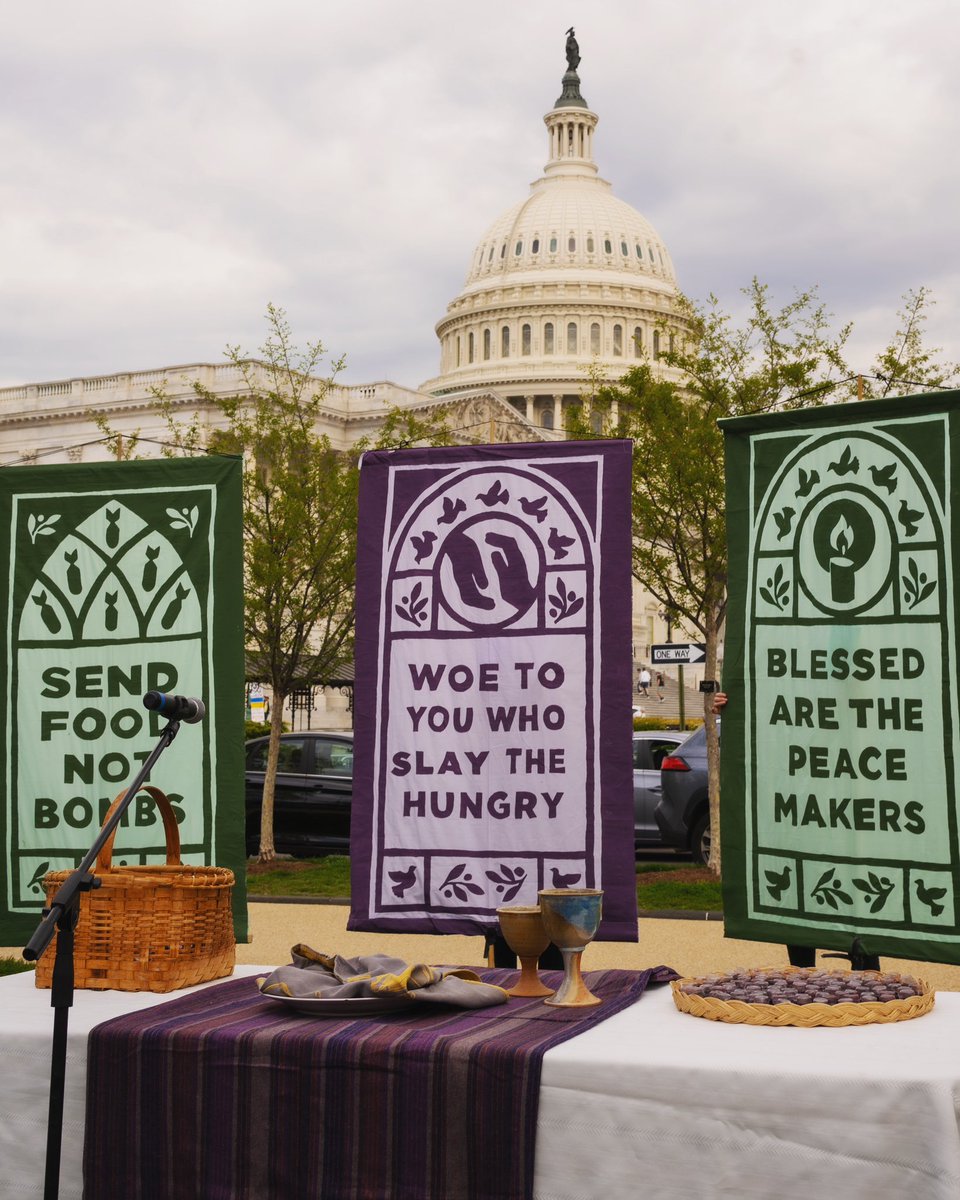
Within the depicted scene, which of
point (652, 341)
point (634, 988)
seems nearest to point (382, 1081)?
point (634, 988)

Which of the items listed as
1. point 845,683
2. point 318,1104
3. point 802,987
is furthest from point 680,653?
point 318,1104

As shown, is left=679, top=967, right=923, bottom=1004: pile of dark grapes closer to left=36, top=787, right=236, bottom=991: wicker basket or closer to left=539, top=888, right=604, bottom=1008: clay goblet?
left=539, top=888, right=604, bottom=1008: clay goblet

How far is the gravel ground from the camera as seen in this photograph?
10422mm

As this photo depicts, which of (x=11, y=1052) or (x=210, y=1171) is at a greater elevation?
(x=11, y=1052)

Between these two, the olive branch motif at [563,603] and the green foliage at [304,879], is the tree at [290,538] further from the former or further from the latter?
the olive branch motif at [563,603]

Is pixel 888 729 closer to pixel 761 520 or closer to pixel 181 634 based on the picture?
pixel 761 520

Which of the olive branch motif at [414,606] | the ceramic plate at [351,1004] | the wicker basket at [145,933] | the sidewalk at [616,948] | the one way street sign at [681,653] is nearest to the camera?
the ceramic plate at [351,1004]

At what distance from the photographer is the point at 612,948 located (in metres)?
11.8

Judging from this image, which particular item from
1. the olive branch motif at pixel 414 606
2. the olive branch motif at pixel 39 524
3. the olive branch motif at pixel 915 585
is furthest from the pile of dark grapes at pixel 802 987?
the olive branch motif at pixel 39 524

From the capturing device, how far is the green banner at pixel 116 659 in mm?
6012

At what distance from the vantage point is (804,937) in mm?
5590

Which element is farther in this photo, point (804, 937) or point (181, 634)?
point (181, 634)

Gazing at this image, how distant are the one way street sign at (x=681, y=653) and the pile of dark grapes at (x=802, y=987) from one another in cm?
1510

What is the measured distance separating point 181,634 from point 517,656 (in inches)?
54.4
